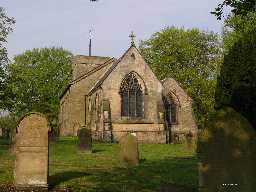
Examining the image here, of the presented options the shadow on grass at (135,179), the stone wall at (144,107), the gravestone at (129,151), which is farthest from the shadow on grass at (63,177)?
the stone wall at (144,107)

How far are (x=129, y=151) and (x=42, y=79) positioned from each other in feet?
163

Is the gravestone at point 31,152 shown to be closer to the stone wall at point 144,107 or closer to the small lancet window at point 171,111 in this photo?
the stone wall at point 144,107

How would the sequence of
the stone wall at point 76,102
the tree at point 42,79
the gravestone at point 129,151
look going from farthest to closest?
the tree at point 42,79
the stone wall at point 76,102
the gravestone at point 129,151

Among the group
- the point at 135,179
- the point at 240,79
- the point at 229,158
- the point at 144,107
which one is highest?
the point at 240,79

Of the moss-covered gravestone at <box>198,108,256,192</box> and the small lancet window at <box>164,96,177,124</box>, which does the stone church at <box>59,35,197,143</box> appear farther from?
the moss-covered gravestone at <box>198,108,256,192</box>

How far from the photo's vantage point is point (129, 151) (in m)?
15.2

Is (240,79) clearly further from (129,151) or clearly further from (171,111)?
(171,111)

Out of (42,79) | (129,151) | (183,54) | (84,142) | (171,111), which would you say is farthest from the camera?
(42,79)

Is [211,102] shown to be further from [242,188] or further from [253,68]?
[242,188]

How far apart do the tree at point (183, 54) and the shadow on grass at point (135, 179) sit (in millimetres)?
38403

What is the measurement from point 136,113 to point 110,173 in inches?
1046

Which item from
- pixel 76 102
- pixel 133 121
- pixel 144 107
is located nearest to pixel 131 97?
pixel 144 107

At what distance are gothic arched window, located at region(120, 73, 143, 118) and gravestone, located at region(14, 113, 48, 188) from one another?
2865 cm

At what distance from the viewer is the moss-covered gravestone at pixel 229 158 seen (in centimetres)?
585
